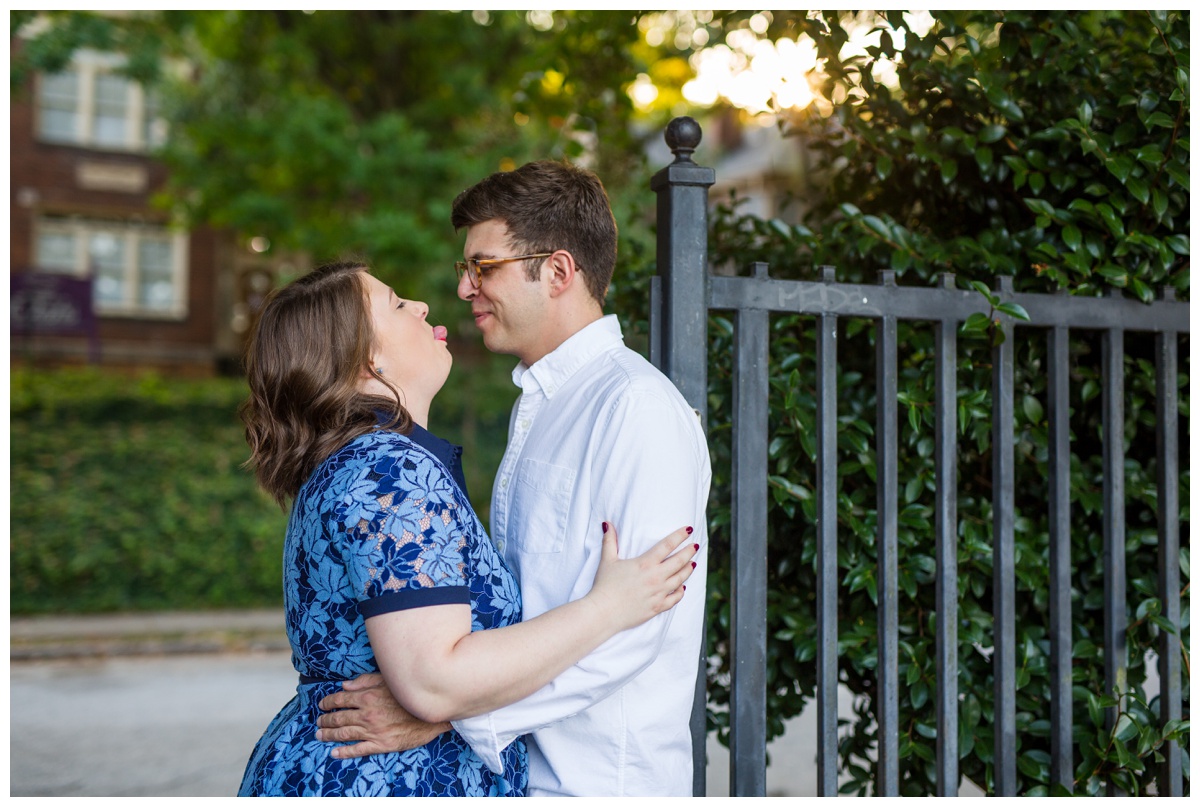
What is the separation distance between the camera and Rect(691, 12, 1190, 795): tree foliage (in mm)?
2652

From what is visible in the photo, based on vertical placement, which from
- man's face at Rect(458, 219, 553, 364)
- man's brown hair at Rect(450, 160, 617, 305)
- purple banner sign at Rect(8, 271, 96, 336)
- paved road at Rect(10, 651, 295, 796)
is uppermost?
purple banner sign at Rect(8, 271, 96, 336)

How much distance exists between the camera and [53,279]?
13945 millimetres

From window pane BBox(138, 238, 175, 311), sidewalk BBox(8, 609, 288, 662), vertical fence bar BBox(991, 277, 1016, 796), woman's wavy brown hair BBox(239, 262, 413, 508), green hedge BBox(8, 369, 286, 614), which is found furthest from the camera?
window pane BBox(138, 238, 175, 311)

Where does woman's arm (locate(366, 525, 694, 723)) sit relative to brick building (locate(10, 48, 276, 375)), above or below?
below

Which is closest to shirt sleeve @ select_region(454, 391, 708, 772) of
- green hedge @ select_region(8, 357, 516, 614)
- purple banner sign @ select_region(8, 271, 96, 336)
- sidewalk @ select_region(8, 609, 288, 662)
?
sidewalk @ select_region(8, 609, 288, 662)

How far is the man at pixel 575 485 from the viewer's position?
182 cm

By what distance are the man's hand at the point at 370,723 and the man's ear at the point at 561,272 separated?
34.5 inches

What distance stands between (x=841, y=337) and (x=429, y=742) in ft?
5.85

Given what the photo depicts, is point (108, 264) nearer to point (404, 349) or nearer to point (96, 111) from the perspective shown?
point (96, 111)

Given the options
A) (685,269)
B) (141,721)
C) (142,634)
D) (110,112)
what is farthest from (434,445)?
(110,112)

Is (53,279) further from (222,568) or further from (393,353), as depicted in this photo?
(393,353)

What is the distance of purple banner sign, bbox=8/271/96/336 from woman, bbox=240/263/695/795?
13615mm

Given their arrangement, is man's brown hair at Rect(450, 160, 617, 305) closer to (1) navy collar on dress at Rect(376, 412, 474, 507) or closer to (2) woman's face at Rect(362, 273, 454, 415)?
(2) woman's face at Rect(362, 273, 454, 415)

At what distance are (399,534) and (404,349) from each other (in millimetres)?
468
